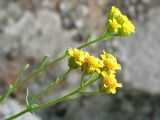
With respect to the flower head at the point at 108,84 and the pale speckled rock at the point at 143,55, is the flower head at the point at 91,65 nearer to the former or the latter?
the flower head at the point at 108,84

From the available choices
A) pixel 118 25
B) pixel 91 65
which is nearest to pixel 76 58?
pixel 91 65

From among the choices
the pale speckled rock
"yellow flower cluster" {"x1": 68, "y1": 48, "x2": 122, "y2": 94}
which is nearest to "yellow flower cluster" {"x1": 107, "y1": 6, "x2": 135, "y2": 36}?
"yellow flower cluster" {"x1": 68, "y1": 48, "x2": 122, "y2": 94}

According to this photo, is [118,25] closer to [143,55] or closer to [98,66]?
[98,66]

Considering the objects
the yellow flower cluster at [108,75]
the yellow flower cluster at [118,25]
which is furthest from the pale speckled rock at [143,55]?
the yellow flower cluster at [108,75]

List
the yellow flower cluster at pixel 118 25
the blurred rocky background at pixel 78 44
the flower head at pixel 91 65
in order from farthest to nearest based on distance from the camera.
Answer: the blurred rocky background at pixel 78 44 < the yellow flower cluster at pixel 118 25 < the flower head at pixel 91 65

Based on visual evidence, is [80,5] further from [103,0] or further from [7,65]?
[7,65]

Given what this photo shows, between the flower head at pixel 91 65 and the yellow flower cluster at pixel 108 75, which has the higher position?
the flower head at pixel 91 65

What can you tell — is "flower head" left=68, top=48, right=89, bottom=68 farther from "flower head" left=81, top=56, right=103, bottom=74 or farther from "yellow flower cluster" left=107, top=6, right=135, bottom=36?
"yellow flower cluster" left=107, top=6, right=135, bottom=36
